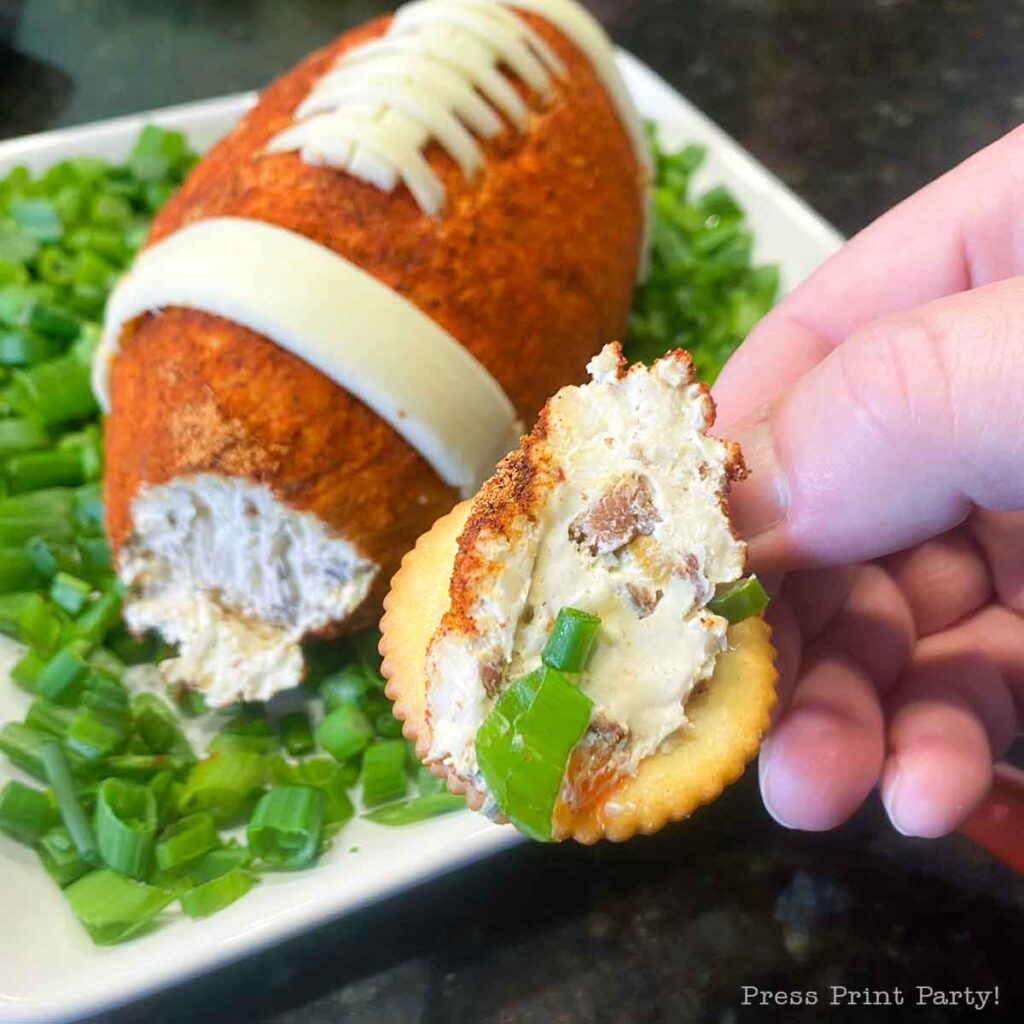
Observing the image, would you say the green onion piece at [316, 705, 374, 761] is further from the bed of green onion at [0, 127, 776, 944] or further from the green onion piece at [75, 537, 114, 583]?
the green onion piece at [75, 537, 114, 583]

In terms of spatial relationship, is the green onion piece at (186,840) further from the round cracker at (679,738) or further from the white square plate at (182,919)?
the round cracker at (679,738)

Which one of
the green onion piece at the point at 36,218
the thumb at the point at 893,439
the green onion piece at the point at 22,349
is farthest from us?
the green onion piece at the point at 36,218

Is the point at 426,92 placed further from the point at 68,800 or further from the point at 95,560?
the point at 68,800

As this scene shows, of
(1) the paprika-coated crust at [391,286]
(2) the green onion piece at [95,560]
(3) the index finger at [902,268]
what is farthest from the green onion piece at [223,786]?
(3) the index finger at [902,268]

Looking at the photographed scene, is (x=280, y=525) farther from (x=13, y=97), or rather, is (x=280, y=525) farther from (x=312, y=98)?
(x=13, y=97)

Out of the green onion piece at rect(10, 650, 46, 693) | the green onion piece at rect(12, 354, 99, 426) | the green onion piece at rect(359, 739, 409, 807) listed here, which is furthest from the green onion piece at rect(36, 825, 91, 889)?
the green onion piece at rect(12, 354, 99, 426)

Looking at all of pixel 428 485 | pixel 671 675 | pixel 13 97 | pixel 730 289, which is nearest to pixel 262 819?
pixel 428 485
